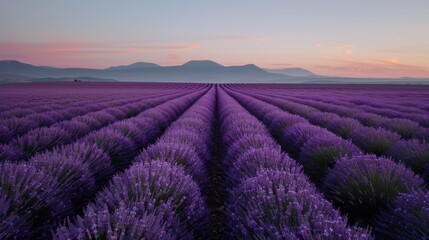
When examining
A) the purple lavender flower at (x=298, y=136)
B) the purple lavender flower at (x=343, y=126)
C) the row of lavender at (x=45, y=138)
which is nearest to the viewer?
the row of lavender at (x=45, y=138)

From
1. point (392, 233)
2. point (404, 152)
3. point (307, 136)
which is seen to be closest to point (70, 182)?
point (392, 233)

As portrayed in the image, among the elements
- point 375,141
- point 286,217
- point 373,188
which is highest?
point 286,217

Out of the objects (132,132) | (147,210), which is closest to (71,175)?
(147,210)

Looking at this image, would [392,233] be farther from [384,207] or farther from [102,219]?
[102,219]

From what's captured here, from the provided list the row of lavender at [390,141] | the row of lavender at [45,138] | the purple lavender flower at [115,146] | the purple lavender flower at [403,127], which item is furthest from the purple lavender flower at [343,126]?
the row of lavender at [45,138]

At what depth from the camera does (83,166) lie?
148 inches

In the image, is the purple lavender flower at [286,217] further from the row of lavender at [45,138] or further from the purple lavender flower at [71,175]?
the row of lavender at [45,138]

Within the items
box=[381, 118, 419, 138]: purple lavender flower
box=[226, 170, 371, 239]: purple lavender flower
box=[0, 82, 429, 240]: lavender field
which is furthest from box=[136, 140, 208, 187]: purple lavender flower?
box=[381, 118, 419, 138]: purple lavender flower

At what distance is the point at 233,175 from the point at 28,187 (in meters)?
1.87

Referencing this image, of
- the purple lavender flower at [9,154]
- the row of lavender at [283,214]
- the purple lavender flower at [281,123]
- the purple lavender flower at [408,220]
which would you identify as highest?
the row of lavender at [283,214]

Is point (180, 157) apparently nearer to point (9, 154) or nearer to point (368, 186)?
point (368, 186)

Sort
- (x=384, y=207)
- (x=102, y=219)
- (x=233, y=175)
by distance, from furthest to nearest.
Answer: (x=233, y=175)
(x=384, y=207)
(x=102, y=219)

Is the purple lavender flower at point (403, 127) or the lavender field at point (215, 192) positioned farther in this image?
the purple lavender flower at point (403, 127)

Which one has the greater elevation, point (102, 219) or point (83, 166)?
point (102, 219)
